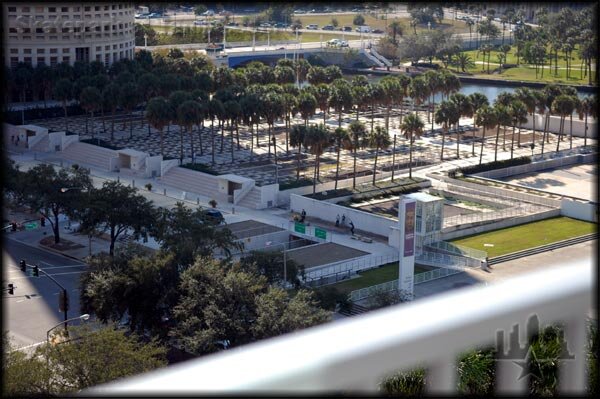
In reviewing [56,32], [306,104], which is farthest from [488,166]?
[56,32]

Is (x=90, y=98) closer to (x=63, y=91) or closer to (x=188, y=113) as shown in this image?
(x=63, y=91)

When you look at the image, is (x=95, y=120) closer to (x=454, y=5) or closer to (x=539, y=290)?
(x=539, y=290)

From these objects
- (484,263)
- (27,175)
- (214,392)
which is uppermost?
(214,392)

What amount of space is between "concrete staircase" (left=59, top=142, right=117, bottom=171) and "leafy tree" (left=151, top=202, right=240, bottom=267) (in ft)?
45.5

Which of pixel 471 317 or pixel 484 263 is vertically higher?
pixel 471 317

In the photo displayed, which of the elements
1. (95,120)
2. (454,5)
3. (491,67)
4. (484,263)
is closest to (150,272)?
(484,263)

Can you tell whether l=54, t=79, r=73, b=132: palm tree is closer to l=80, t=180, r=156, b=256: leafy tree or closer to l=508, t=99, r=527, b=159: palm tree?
l=508, t=99, r=527, b=159: palm tree

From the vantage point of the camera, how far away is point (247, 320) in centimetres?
2120

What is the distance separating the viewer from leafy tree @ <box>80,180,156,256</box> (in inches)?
1165

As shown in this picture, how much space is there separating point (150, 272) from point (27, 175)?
11239mm

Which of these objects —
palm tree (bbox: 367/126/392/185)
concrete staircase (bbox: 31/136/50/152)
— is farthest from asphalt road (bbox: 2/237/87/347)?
concrete staircase (bbox: 31/136/50/152)

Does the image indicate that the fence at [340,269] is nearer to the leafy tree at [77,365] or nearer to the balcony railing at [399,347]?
the leafy tree at [77,365]

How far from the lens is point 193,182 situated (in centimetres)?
3953

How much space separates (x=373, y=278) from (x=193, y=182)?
12639 millimetres
